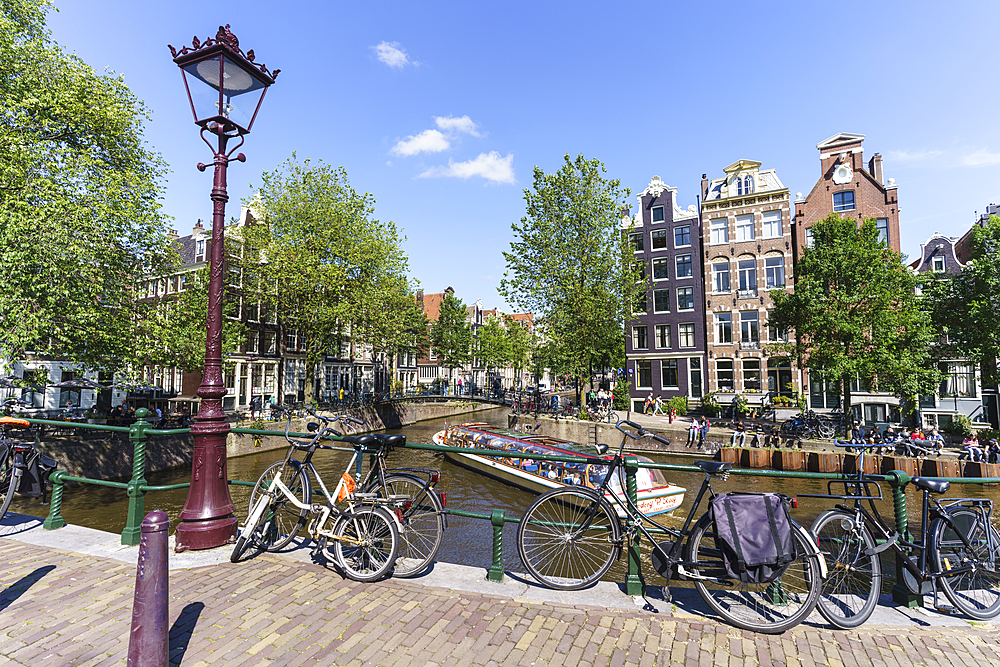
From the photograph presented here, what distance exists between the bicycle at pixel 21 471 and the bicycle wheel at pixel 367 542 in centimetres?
414

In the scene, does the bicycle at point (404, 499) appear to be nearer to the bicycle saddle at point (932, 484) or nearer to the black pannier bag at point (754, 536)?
the black pannier bag at point (754, 536)

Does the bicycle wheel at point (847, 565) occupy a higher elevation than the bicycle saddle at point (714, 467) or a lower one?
lower

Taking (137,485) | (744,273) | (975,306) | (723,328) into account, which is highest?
(744,273)

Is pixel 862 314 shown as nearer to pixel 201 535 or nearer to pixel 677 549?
pixel 677 549

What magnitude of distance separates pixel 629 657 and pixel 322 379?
42299mm

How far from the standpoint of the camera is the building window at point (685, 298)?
35.1 metres

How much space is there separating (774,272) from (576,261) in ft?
45.1

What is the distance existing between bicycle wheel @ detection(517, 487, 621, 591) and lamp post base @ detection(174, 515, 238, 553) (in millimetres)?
3151

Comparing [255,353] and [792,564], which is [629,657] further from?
[255,353]

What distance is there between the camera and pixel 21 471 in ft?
19.5

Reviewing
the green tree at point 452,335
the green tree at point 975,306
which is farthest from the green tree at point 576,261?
the green tree at point 452,335

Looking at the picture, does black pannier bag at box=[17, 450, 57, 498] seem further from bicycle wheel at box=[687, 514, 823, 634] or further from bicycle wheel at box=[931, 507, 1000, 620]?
bicycle wheel at box=[931, 507, 1000, 620]

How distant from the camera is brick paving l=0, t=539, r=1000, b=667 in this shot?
328 cm

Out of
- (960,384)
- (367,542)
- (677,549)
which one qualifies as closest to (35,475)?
(367,542)
